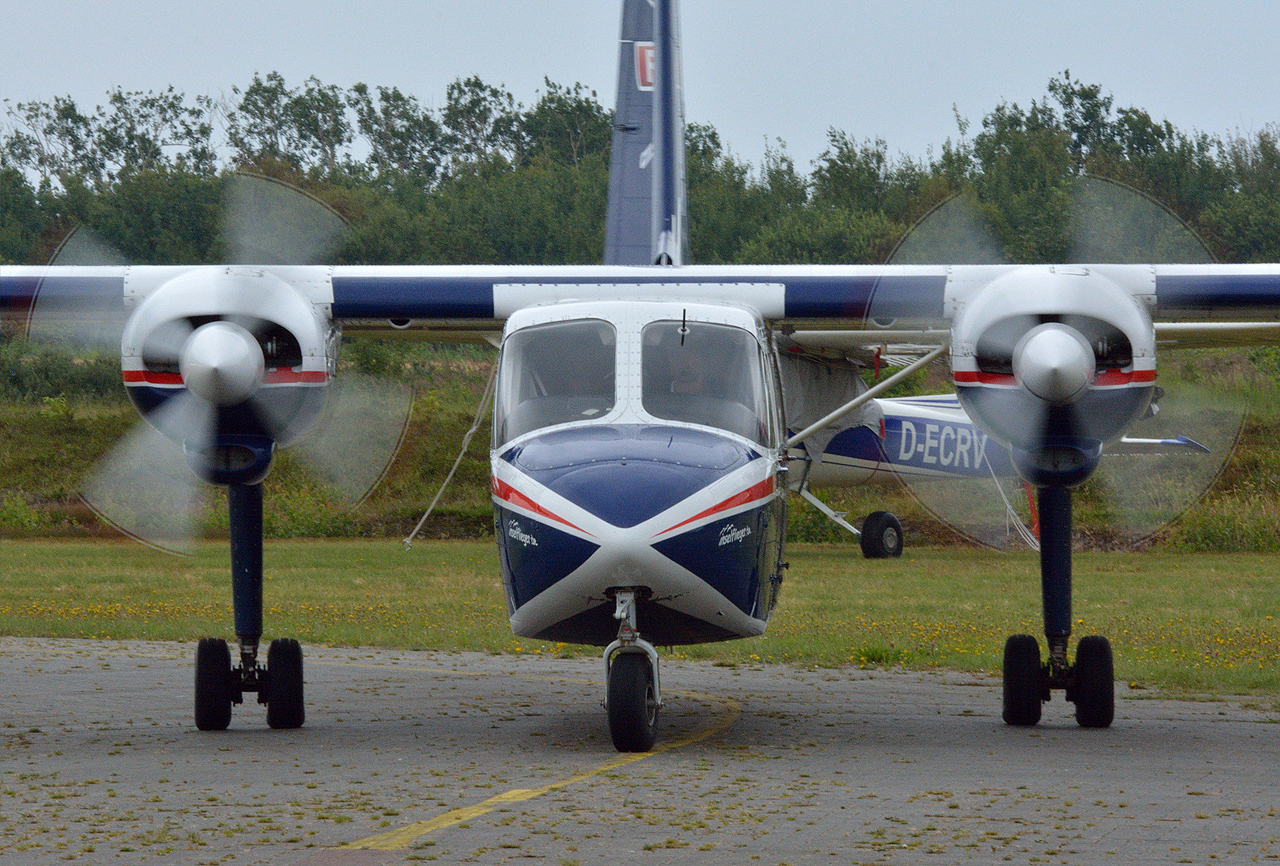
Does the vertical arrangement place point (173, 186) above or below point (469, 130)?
below

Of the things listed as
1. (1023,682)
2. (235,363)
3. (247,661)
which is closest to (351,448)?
(247,661)

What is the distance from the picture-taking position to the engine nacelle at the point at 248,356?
1009 cm

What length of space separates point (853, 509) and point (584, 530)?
31.2m

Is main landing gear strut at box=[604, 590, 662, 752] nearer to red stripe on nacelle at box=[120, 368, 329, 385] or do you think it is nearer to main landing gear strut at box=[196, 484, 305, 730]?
red stripe on nacelle at box=[120, 368, 329, 385]

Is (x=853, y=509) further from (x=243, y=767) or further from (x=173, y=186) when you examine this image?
(x=243, y=767)

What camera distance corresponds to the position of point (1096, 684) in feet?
36.7

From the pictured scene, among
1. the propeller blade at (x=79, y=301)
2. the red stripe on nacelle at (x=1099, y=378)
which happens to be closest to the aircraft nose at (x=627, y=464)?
the red stripe on nacelle at (x=1099, y=378)

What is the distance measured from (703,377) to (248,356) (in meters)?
3.01

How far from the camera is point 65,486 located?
4169 centimetres

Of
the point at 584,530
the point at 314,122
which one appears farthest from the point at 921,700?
the point at 314,122

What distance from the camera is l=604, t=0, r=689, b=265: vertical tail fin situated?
15664 millimetres

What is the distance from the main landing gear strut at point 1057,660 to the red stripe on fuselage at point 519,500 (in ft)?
12.9

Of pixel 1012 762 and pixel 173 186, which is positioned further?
pixel 173 186

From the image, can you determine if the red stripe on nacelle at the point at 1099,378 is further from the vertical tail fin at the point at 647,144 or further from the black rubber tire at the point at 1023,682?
the vertical tail fin at the point at 647,144
